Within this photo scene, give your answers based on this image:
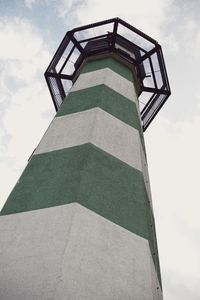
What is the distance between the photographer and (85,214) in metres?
4.77

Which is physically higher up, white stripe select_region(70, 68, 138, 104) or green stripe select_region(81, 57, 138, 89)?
green stripe select_region(81, 57, 138, 89)

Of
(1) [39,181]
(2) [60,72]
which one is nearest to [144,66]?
(2) [60,72]

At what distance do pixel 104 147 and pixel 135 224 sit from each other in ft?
6.14

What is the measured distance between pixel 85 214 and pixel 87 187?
Result: 0.67 meters

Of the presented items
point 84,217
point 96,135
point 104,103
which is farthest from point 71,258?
point 104,103

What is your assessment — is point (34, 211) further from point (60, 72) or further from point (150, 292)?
point (60, 72)

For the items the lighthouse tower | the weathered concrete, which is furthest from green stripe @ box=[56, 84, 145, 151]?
the weathered concrete

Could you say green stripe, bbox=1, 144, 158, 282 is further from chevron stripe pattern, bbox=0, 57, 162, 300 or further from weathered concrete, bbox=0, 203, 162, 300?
weathered concrete, bbox=0, 203, 162, 300

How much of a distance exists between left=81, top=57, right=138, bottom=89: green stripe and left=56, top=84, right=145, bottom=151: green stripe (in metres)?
2.12

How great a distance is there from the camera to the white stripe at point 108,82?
9578 mm

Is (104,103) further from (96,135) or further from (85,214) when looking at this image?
(85,214)

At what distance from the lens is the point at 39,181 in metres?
5.81

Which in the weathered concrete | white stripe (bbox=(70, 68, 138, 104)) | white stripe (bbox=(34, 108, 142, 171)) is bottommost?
the weathered concrete

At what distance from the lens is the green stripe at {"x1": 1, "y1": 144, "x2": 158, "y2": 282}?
5.18 m
